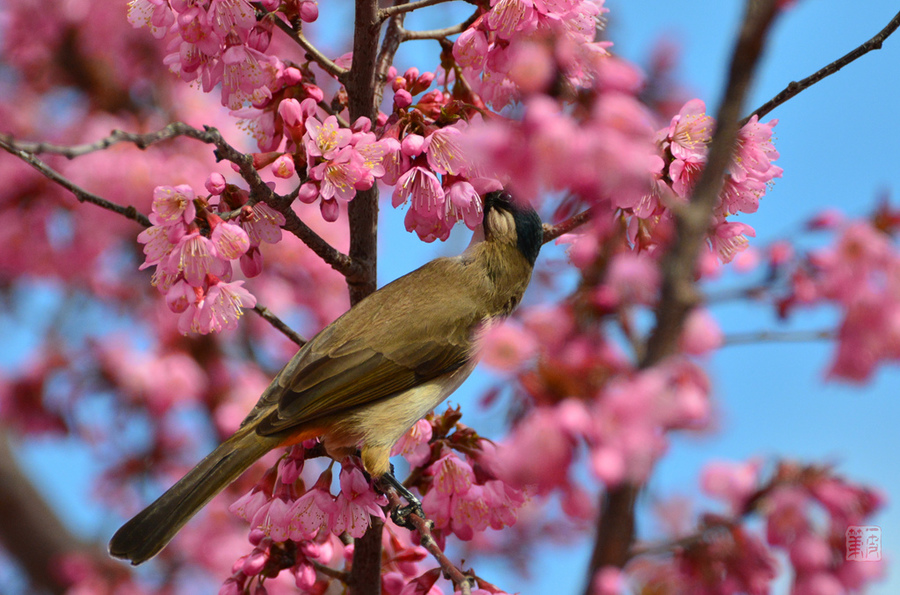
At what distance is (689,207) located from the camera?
1046 millimetres

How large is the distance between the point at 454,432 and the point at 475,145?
3.40 ft

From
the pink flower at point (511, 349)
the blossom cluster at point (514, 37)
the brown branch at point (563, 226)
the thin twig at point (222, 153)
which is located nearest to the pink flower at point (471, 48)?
the blossom cluster at point (514, 37)

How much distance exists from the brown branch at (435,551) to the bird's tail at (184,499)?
1.37ft

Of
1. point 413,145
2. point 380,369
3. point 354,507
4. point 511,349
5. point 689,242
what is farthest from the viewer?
point 380,369

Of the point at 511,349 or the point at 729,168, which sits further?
the point at 729,168

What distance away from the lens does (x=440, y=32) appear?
7.00 feet

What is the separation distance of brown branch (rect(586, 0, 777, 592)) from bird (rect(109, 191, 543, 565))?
1.25 m

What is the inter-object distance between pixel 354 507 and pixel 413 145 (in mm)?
946

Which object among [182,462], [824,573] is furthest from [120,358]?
[824,573]

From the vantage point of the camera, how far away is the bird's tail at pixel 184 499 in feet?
6.73

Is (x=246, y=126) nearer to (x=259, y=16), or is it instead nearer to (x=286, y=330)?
(x=259, y=16)

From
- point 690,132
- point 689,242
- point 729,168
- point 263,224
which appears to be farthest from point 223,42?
point 689,242

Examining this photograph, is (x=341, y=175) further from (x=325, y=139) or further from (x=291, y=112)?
(x=291, y=112)

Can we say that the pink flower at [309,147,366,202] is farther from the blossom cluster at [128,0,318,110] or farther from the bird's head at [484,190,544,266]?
the bird's head at [484,190,544,266]
